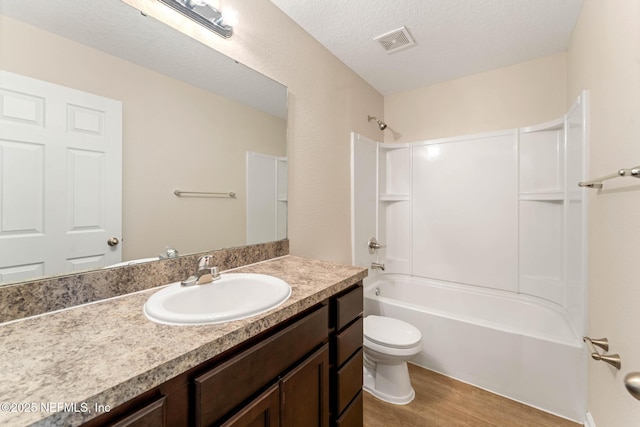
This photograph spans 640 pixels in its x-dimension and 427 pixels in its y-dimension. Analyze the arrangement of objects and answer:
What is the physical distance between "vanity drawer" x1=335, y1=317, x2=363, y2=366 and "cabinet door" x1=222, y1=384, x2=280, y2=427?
0.37 meters

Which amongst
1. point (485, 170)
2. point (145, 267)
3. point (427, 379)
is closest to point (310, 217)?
point (145, 267)

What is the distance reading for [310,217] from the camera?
1797 mm

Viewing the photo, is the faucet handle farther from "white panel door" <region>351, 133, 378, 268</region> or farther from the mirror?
"white panel door" <region>351, 133, 378, 268</region>

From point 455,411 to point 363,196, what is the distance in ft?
5.48

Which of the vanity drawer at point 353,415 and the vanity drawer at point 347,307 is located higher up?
the vanity drawer at point 347,307

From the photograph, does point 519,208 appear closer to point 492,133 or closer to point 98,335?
point 492,133

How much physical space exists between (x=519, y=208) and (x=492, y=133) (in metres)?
0.69

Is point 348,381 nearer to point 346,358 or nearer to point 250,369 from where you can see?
point 346,358

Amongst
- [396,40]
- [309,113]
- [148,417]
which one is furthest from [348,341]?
[396,40]

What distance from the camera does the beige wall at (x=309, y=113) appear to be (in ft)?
4.60

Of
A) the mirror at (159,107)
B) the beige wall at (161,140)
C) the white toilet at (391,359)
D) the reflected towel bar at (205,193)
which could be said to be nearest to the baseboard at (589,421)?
the white toilet at (391,359)

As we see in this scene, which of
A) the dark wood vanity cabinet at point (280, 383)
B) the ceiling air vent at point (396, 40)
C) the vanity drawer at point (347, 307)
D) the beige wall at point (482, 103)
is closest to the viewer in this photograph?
the dark wood vanity cabinet at point (280, 383)

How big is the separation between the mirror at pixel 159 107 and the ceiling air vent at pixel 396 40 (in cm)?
93

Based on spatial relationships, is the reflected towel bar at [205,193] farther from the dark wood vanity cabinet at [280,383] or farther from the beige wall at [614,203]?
the beige wall at [614,203]
